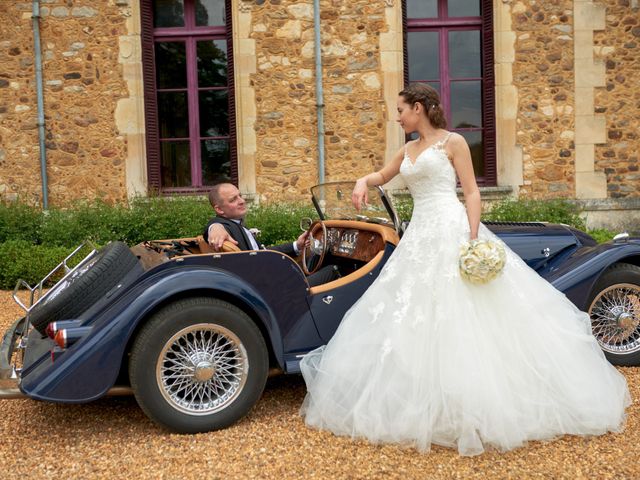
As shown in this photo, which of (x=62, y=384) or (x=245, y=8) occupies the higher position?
(x=245, y=8)

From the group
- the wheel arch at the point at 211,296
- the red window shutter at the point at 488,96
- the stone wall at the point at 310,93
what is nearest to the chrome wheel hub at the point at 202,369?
the wheel arch at the point at 211,296

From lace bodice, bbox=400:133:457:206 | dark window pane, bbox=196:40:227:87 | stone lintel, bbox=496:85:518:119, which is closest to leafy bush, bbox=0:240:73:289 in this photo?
dark window pane, bbox=196:40:227:87

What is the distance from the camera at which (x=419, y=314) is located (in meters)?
2.77

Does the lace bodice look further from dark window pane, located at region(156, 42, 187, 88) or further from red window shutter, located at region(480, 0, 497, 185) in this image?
dark window pane, located at region(156, 42, 187, 88)

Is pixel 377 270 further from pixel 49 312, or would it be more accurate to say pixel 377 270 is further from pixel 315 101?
pixel 315 101

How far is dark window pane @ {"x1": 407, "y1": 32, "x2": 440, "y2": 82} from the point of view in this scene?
9.08 metres

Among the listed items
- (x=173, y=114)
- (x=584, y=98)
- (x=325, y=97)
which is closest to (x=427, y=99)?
(x=325, y=97)

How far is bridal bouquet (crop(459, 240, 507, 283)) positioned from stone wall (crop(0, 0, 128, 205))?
6945 millimetres

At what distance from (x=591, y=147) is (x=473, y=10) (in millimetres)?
2805

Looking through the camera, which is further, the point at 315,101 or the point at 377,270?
the point at 315,101

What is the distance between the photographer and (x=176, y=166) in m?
9.28

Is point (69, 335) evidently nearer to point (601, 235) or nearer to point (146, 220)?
point (146, 220)

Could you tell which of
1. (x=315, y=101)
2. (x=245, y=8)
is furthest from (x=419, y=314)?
(x=245, y=8)

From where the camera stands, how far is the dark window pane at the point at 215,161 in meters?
9.23
